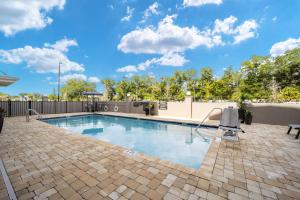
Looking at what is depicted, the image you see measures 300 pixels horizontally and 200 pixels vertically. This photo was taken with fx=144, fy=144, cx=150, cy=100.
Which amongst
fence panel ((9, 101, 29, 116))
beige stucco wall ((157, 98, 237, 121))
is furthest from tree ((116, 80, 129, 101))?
fence panel ((9, 101, 29, 116))

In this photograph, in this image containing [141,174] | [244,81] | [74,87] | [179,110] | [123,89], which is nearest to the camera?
[141,174]

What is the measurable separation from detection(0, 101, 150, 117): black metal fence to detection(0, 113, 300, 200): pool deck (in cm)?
781

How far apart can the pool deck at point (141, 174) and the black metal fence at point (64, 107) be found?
7.81 meters

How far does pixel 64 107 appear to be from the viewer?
13.0 meters

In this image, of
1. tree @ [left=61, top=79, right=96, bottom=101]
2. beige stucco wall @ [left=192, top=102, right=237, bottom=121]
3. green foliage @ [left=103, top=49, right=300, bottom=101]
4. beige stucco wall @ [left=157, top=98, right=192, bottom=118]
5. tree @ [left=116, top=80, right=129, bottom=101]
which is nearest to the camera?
beige stucco wall @ [left=192, top=102, right=237, bottom=121]

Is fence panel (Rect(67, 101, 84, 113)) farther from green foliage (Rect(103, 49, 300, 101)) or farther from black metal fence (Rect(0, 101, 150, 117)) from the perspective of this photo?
green foliage (Rect(103, 49, 300, 101))

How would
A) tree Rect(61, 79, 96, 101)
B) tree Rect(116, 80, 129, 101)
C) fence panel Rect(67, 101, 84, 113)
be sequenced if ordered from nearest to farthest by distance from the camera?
fence panel Rect(67, 101, 84, 113) → tree Rect(116, 80, 129, 101) → tree Rect(61, 79, 96, 101)

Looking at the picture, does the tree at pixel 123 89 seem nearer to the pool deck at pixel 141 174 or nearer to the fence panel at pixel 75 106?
the fence panel at pixel 75 106

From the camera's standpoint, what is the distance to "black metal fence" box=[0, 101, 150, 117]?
10031 mm

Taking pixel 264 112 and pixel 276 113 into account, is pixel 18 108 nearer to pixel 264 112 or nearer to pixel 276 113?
pixel 264 112

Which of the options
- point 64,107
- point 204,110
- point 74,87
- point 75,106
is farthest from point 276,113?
point 74,87

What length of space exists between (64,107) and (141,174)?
1299 cm

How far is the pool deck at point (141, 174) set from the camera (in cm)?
199

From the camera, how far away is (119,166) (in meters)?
2.79
